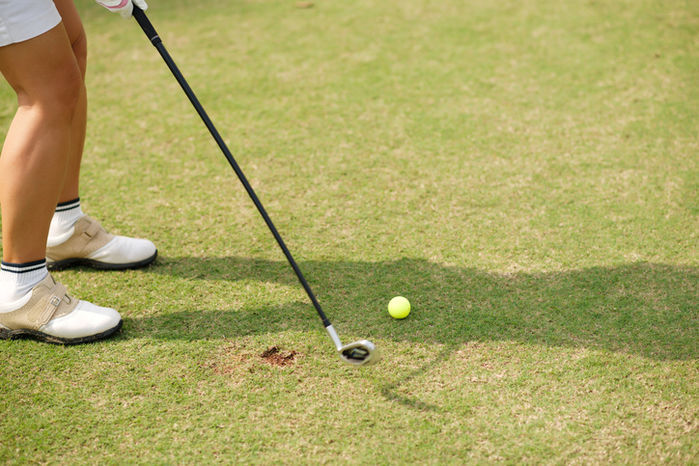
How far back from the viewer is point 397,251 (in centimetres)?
255

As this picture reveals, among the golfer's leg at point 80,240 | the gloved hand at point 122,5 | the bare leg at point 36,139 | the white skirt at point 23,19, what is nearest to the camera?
the white skirt at point 23,19

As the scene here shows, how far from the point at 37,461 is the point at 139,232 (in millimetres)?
1191

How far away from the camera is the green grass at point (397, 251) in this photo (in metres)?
1.82

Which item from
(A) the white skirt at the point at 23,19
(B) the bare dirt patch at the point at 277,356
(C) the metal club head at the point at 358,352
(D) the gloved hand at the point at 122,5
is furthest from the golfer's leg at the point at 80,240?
(C) the metal club head at the point at 358,352

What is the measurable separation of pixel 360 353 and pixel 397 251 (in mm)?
722

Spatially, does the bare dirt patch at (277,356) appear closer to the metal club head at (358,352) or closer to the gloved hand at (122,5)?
the metal club head at (358,352)

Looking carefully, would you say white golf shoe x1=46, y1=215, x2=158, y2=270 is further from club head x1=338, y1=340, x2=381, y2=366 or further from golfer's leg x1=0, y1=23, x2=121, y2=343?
club head x1=338, y1=340, x2=381, y2=366

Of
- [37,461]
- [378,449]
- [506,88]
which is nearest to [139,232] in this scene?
[37,461]

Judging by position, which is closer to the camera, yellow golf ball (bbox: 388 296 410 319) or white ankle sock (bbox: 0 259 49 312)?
white ankle sock (bbox: 0 259 49 312)

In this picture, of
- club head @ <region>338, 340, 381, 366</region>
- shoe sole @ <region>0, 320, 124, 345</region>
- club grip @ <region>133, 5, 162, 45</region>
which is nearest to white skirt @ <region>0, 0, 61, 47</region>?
club grip @ <region>133, 5, 162, 45</region>

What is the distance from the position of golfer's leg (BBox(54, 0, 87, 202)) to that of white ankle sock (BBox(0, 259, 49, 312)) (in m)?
0.38

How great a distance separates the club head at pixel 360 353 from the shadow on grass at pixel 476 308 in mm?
219

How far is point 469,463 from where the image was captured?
1693mm

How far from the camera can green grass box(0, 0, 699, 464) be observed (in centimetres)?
182
